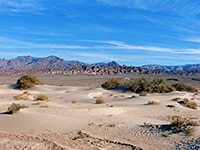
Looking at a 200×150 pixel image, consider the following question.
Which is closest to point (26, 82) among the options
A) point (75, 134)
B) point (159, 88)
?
point (159, 88)

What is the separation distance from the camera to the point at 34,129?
8.54 m

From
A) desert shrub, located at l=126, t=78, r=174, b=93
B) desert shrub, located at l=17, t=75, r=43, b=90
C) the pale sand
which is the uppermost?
desert shrub, located at l=17, t=75, r=43, b=90

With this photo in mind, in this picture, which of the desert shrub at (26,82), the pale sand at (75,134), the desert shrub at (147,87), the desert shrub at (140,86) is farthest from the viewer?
the desert shrub at (26,82)

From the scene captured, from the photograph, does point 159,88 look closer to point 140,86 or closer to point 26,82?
point 140,86

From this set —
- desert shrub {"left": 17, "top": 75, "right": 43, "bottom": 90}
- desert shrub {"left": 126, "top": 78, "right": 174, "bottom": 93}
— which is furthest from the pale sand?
desert shrub {"left": 17, "top": 75, "right": 43, "bottom": 90}

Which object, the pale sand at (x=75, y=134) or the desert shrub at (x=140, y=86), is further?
the desert shrub at (x=140, y=86)

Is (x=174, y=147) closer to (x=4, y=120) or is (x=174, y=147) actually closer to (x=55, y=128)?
(x=55, y=128)

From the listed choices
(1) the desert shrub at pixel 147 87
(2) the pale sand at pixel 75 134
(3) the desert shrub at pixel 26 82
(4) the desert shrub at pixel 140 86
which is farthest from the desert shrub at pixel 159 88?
(3) the desert shrub at pixel 26 82

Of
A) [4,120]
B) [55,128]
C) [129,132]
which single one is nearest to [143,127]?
[129,132]

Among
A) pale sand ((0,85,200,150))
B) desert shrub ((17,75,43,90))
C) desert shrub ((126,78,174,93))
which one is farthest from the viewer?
desert shrub ((17,75,43,90))

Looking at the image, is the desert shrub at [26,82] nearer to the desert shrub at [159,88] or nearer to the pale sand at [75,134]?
the desert shrub at [159,88]

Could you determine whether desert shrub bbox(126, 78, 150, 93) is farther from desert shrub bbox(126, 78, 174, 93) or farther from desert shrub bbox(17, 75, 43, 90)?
desert shrub bbox(17, 75, 43, 90)

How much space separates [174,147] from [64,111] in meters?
7.00

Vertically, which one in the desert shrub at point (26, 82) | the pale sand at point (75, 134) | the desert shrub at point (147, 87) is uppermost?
the desert shrub at point (26, 82)
